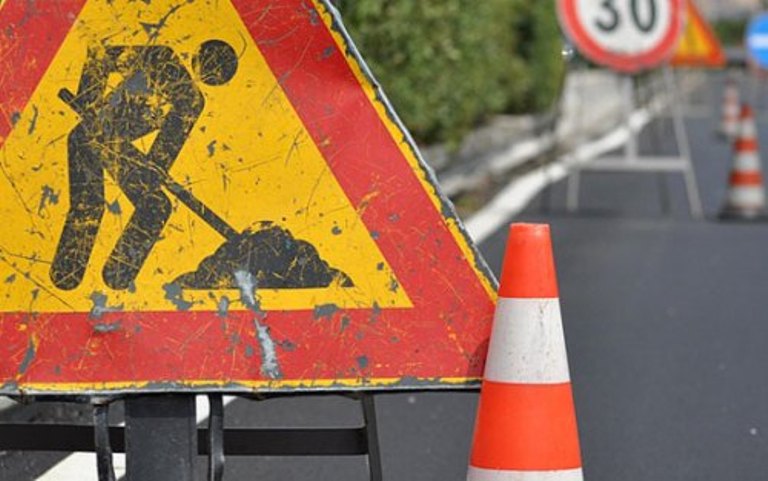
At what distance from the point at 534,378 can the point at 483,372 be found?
11cm

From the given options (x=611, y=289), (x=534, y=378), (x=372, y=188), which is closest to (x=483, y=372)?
(x=534, y=378)

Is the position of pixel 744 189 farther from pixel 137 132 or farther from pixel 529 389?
pixel 137 132

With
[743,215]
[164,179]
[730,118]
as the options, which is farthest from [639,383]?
[730,118]

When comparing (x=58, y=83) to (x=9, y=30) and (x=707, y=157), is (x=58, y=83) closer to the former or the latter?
(x=9, y=30)

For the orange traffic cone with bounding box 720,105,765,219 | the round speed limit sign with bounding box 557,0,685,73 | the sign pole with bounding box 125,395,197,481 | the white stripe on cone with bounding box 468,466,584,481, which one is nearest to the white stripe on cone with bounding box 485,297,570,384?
the white stripe on cone with bounding box 468,466,584,481

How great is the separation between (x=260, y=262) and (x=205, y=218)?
5.9 inches

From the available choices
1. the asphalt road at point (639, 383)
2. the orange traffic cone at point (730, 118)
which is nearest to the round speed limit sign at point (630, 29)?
the asphalt road at point (639, 383)

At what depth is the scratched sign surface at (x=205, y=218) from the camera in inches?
192

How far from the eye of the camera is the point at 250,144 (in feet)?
16.2

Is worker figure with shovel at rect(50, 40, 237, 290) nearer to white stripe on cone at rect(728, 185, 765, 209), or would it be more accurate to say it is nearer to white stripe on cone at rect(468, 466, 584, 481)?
white stripe on cone at rect(468, 466, 584, 481)

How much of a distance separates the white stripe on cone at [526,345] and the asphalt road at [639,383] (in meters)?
1.81

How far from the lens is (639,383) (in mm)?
8680

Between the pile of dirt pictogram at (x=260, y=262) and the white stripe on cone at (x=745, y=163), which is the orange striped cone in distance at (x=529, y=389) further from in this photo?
the white stripe on cone at (x=745, y=163)

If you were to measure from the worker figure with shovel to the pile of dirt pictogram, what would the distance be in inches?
5.0
